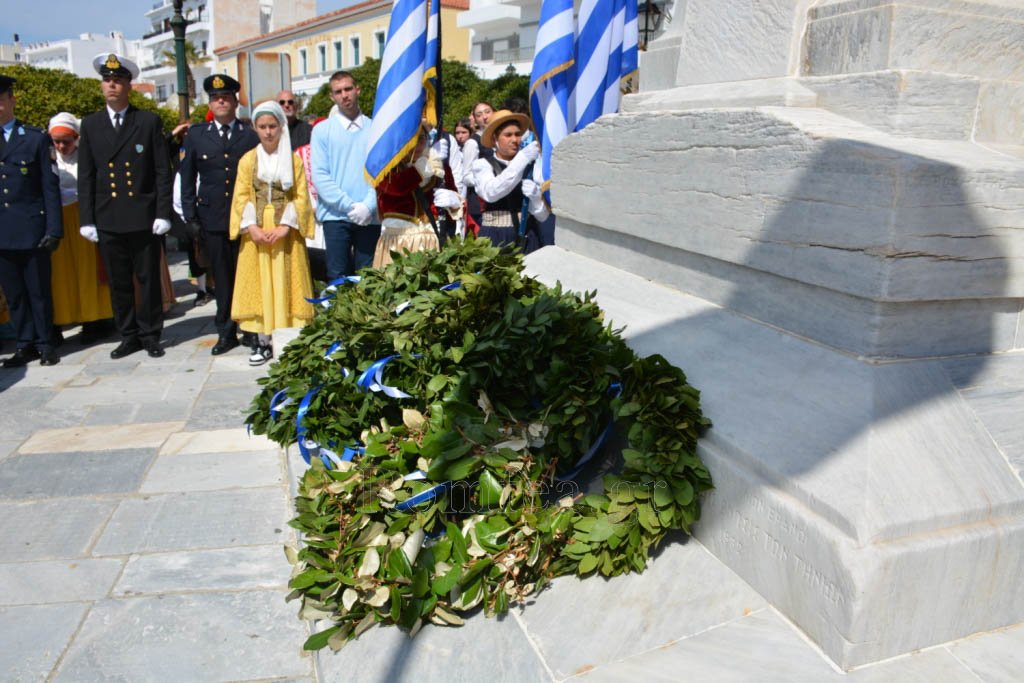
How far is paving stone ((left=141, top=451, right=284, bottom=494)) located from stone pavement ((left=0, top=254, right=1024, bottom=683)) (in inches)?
0.5

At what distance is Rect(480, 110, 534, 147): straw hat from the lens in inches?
213

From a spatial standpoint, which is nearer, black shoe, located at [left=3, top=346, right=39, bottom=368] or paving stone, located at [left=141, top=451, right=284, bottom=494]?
paving stone, located at [left=141, top=451, right=284, bottom=494]

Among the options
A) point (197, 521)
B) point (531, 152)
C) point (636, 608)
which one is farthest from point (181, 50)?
point (636, 608)

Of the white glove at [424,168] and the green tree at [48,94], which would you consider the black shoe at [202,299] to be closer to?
the green tree at [48,94]

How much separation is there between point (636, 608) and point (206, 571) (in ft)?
5.18

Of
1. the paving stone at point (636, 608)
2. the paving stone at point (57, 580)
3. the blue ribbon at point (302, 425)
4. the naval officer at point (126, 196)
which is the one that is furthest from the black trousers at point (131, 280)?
the paving stone at point (636, 608)

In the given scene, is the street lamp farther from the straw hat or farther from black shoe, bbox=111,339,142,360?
the straw hat

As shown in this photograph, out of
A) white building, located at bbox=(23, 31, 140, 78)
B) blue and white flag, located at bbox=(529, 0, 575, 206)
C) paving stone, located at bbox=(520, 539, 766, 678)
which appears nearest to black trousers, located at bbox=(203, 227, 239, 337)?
blue and white flag, located at bbox=(529, 0, 575, 206)

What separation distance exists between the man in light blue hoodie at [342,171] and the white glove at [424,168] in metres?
0.64

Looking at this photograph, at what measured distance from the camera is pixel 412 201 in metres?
5.16

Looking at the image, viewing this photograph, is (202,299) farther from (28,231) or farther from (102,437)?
(102,437)

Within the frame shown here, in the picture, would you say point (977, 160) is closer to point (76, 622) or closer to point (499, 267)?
point (499, 267)

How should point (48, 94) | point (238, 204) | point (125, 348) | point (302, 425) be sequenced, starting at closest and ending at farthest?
point (302, 425) < point (238, 204) < point (125, 348) < point (48, 94)

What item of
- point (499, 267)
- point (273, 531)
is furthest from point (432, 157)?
point (273, 531)
